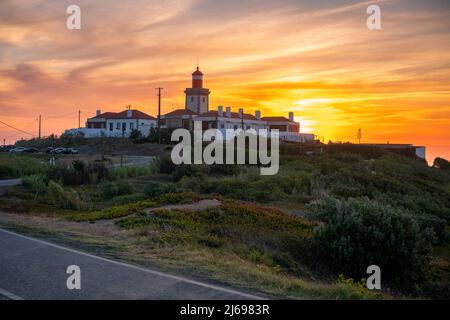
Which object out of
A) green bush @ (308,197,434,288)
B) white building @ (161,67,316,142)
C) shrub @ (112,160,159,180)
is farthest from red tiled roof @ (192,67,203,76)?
green bush @ (308,197,434,288)

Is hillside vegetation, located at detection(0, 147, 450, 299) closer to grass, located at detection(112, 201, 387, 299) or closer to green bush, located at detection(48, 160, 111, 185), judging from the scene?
grass, located at detection(112, 201, 387, 299)

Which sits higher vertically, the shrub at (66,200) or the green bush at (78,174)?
the green bush at (78,174)

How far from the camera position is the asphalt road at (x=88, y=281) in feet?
24.8

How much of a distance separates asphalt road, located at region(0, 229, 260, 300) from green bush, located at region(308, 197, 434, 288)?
6411mm

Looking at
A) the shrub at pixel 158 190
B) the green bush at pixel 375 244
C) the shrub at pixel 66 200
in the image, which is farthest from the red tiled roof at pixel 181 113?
the green bush at pixel 375 244

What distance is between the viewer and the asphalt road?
7574 mm

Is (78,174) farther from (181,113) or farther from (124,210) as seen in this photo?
(181,113)

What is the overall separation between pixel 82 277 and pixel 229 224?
28.0 ft

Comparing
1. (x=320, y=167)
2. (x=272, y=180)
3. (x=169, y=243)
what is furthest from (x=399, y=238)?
(x=320, y=167)

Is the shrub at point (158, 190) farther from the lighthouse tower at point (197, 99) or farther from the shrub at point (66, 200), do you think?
the lighthouse tower at point (197, 99)

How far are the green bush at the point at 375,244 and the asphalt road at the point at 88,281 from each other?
6.41 metres

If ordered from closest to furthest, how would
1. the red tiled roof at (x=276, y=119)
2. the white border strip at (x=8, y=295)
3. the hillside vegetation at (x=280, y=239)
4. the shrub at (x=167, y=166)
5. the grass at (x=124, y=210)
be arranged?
1. the white border strip at (x=8, y=295)
2. the hillside vegetation at (x=280, y=239)
3. the grass at (x=124, y=210)
4. the shrub at (x=167, y=166)
5. the red tiled roof at (x=276, y=119)

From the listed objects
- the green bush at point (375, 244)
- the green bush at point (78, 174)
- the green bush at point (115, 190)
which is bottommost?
the green bush at point (375, 244)
